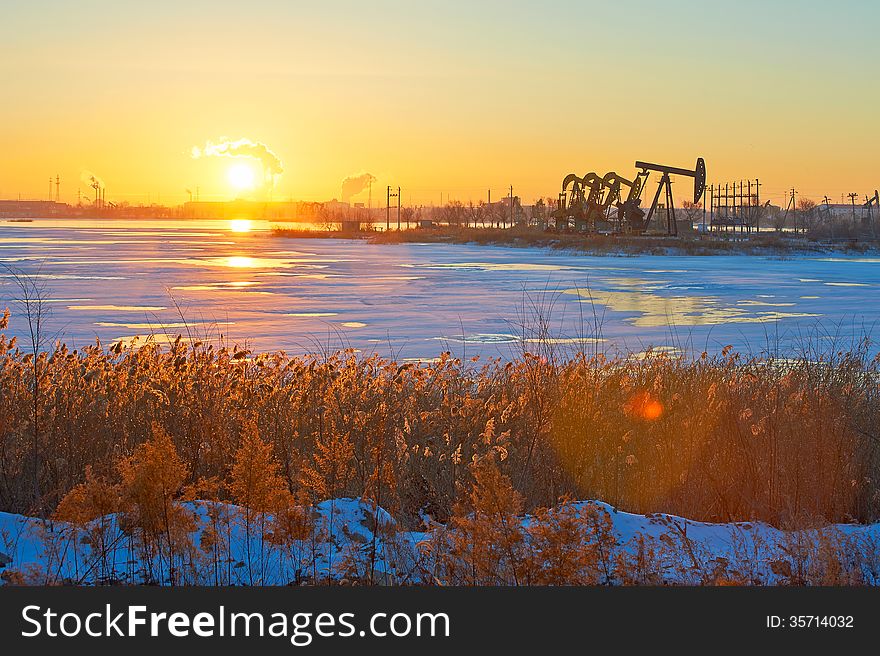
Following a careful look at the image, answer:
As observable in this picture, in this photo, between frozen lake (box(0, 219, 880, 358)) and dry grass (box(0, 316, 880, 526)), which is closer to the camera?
dry grass (box(0, 316, 880, 526))

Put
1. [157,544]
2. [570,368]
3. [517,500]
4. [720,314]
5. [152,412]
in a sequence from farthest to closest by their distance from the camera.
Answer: [720,314] < [570,368] < [152,412] < [157,544] < [517,500]

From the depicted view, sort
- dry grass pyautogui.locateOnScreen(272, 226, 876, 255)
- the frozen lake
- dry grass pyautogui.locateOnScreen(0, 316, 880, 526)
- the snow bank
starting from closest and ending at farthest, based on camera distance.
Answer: the snow bank → dry grass pyautogui.locateOnScreen(0, 316, 880, 526) → the frozen lake → dry grass pyautogui.locateOnScreen(272, 226, 876, 255)

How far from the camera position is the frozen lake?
16.6 metres

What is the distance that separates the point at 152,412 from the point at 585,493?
3488mm

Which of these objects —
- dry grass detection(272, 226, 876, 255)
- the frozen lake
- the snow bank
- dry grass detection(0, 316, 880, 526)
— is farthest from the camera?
dry grass detection(272, 226, 876, 255)

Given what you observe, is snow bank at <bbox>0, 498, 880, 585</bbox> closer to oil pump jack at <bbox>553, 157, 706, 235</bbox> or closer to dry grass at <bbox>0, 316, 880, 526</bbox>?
dry grass at <bbox>0, 316, 880, 526</bbox>

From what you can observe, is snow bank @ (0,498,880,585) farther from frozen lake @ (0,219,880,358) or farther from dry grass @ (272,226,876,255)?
dry grass @ (272,226,876,255)

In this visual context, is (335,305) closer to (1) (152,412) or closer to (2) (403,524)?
(1) (152,412)

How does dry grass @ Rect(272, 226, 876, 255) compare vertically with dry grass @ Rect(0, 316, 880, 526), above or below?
above

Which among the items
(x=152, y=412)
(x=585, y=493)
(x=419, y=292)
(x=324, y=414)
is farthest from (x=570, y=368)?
(x=419, y=292)

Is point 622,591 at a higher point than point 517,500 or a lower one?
lower

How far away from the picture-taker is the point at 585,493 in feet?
22.2

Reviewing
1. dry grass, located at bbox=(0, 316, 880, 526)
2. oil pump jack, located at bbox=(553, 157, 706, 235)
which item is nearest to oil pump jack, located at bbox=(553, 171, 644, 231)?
oil pump jack, located at bbox=(553, 157, 706, 235)

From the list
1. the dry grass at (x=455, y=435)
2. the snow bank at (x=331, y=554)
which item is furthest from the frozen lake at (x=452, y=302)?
the snow bank at (x=331, y=554)
